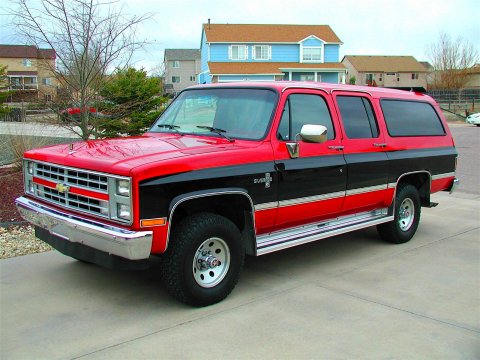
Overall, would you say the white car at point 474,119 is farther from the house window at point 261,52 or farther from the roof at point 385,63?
the roof at point 385,63

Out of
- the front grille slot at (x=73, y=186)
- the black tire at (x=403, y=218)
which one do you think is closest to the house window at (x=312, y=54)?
the black tire at (x=403, y=218)

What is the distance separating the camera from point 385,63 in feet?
233

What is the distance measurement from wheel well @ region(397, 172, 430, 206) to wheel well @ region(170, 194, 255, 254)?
2958mm

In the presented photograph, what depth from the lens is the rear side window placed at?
21.6 ft

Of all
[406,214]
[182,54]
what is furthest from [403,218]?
[182,54]

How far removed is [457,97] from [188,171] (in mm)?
47126

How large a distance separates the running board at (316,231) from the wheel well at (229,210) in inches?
6.1

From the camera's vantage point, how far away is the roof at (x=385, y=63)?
69.6 meters

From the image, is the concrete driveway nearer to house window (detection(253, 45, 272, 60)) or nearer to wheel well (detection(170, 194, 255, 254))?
wheel well (detection(170, 194, 255, 254))

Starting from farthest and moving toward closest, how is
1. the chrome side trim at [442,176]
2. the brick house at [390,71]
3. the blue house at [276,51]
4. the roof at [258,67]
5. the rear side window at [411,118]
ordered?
1. the brick house at [390,71]
2. the blue house at [276,51]
3. the roof at [258,67]
4. the chrome side trim at [442,176]
5. the rear side window at [411,118]

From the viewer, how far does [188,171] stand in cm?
421

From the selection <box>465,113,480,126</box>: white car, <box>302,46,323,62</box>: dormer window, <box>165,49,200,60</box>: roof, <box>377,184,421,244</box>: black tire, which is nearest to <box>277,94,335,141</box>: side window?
<box>377,184,421,244</box>: black tire

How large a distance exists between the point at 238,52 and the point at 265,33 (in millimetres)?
3077

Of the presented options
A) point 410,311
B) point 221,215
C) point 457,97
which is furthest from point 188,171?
point 457,97
